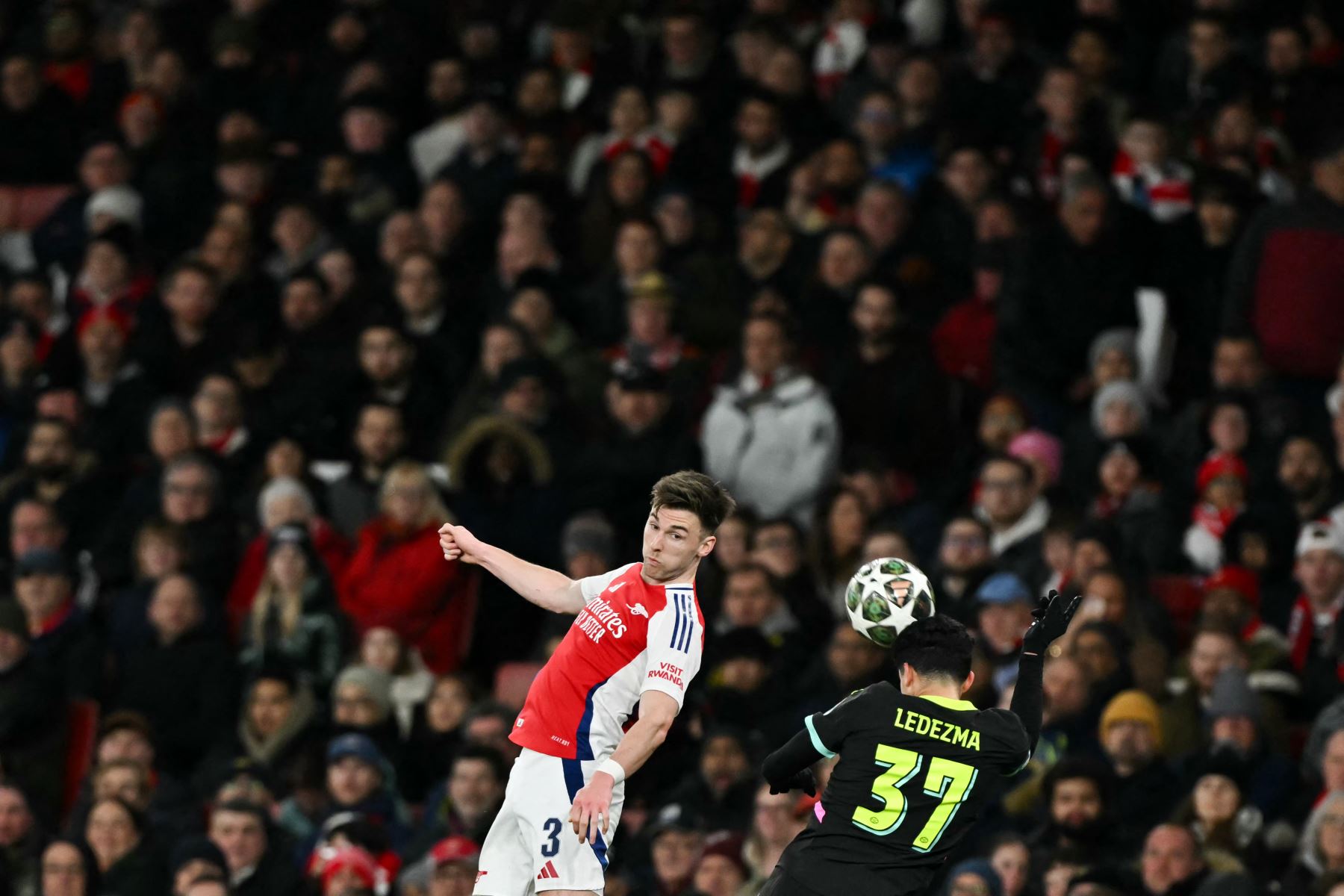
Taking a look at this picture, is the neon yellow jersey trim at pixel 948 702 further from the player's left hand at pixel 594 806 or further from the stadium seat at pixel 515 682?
the stadium seat at pixel 515 682

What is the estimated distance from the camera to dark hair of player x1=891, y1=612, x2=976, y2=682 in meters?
8.38

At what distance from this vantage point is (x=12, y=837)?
1353cm

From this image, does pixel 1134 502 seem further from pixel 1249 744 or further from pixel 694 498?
pixel 694 498

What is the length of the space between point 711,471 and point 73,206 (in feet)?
20.2

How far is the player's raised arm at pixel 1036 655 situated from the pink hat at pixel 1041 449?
19.1ft

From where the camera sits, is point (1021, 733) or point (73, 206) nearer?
point (1021, 733)

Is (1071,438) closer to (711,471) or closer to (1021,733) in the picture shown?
(711,471)

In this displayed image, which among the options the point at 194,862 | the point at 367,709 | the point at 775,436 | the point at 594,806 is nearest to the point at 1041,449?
the point at 775,436

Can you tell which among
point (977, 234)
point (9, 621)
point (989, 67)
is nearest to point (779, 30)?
point (989, 67)

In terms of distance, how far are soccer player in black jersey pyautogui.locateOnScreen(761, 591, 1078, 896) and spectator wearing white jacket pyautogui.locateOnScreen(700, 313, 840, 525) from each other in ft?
20.8

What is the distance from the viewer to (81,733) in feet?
47.8

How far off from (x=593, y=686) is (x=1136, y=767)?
4.19 metres

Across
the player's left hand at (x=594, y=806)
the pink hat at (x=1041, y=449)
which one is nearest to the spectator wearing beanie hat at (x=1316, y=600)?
the pink hat at (x=1041, y=449)

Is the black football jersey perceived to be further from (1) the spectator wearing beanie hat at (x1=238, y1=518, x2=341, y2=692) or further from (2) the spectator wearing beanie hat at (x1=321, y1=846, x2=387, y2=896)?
(1) the spectator wearing beanie hat at (x1=238, y1=518, x2=341, y2=692)
